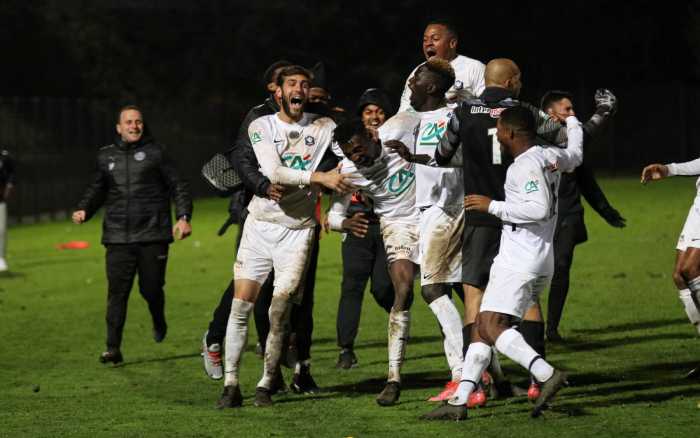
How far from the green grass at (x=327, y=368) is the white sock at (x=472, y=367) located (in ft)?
0.61

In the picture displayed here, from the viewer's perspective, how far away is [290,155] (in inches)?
394

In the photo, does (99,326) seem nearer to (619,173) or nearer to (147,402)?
(147,402)

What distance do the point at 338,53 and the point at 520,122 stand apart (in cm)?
4501

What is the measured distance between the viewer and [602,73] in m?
52.3

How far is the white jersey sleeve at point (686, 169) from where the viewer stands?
10.6 m

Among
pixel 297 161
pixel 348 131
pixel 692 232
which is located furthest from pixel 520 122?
pixel 692 232

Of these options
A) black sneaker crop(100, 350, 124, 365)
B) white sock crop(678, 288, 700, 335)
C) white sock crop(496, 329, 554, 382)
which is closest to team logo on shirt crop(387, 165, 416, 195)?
white sock crop(496, 329, 554, 382)

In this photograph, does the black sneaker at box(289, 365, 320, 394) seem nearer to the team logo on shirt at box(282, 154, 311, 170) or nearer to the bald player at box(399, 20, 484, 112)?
the team logo on shirt at box(282, 154, 311, 170)

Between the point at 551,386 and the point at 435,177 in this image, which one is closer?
the point at 551,386

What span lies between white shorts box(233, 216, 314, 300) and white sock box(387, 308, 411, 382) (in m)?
0.71

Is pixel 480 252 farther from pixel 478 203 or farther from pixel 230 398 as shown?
pixel 230 398

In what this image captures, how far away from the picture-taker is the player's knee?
9.88 m

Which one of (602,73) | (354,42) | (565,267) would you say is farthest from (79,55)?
(565,267)

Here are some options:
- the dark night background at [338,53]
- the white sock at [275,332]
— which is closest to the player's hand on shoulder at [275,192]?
the white sock at [275,332]
